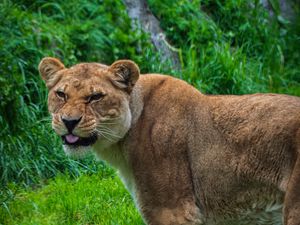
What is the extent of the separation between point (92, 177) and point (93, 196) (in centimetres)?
56

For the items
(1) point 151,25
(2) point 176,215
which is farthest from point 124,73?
(1) point 151,25

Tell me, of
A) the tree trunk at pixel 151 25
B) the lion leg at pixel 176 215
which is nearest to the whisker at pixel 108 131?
the lion leg at pixel 176 215

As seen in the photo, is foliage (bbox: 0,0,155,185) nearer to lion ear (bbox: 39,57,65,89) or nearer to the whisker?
lion ear (bbox: 39,57,65,89)

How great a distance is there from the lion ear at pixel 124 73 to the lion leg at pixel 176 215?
3.06 feet

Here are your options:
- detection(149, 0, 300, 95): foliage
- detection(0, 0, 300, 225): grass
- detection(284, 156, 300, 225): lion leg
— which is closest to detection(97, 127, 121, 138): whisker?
detection(0, 0, 300, 225): grass

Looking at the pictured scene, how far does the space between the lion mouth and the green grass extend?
122cm

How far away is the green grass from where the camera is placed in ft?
23.1

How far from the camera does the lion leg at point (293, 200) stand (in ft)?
16.8

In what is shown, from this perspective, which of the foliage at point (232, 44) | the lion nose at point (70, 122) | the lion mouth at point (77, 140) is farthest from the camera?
the foliage at point (232, 44)

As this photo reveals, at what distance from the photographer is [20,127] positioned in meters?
8.49

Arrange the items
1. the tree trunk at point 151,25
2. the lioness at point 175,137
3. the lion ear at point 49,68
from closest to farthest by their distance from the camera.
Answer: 1. the lioness at point 175,137
2. the lion ear at point 49,68
3. the tree trunk at point 151,25

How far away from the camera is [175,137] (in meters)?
5.89

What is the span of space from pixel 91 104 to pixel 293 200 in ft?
5.19

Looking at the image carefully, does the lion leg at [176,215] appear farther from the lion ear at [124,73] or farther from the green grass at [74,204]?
the green grass at [74,204]
